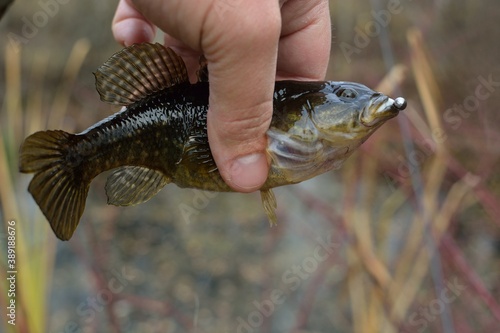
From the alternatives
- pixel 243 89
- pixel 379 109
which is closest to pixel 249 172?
pixel 243 89

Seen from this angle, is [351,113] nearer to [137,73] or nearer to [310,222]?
[137,73]

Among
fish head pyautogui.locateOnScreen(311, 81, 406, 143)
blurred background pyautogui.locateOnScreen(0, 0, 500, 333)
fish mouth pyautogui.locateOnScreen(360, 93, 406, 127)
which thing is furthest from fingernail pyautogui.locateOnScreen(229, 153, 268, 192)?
blurred background pyautogui.locateOnScreen(0, 0, 500, 333)

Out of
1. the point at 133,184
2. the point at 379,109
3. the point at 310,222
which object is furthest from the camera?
the point at 310,222

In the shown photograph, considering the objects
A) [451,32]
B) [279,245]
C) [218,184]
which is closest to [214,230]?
[279,245]

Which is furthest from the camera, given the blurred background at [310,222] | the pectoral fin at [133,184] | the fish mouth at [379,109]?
the blurred background at [310,222]

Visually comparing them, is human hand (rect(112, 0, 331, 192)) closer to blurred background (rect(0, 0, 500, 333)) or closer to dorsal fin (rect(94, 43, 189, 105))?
dorsal fin (rect(94, 43, 189, 105))

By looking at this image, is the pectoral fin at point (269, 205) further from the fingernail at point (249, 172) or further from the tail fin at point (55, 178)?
the tail fin at point (55, 178)

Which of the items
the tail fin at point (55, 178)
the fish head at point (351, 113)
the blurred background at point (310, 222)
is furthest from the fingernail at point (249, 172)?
the blurred background at point (310, 222)

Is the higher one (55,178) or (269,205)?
(55,178)
